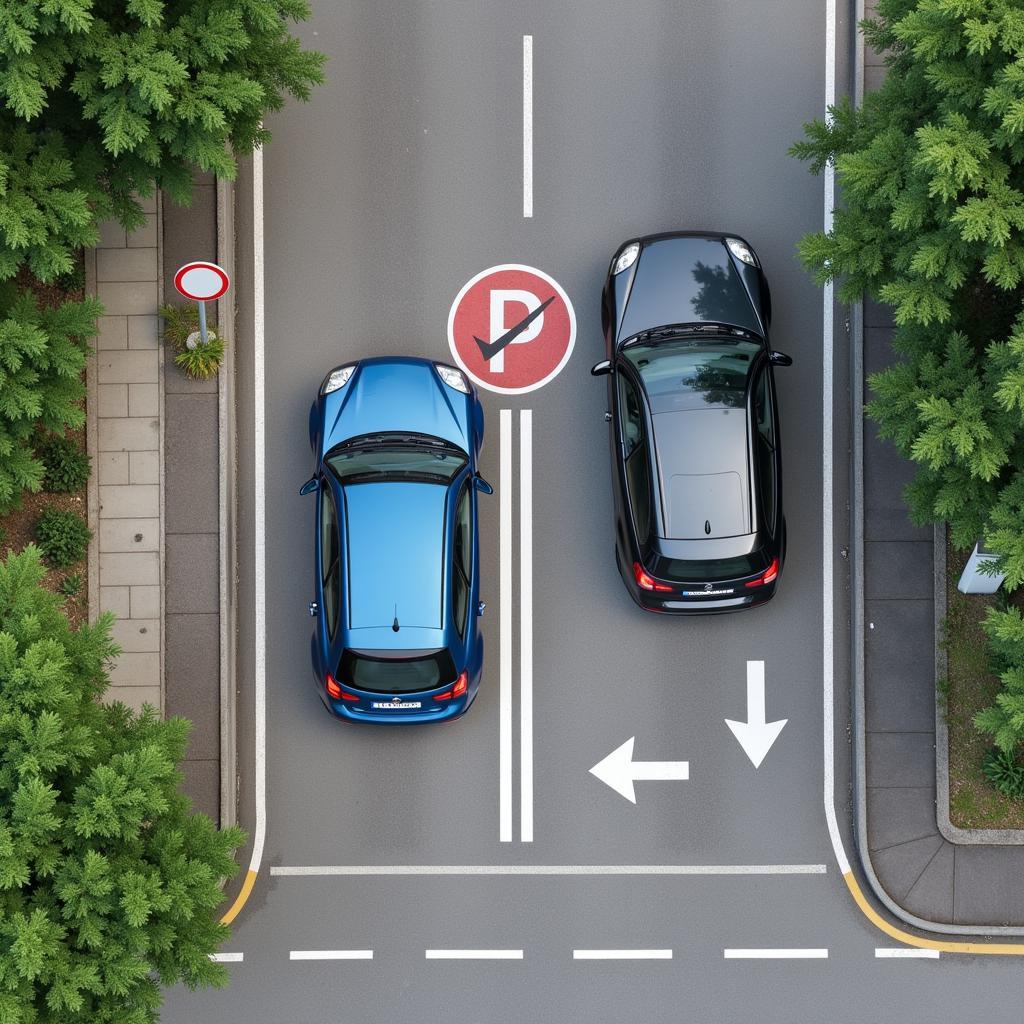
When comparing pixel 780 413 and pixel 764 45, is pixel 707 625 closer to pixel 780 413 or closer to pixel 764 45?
pixel 780 413

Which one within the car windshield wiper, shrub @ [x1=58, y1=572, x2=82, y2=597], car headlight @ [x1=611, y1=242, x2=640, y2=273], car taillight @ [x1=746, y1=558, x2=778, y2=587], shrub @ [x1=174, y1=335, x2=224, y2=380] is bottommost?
shrub @ [x1=58, y1=572, x2=82, y2=597]

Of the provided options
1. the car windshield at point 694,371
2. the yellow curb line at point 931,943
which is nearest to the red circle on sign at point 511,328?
the car windshield at point 694,371

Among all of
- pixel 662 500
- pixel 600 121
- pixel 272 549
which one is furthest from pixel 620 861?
pixel 600 121

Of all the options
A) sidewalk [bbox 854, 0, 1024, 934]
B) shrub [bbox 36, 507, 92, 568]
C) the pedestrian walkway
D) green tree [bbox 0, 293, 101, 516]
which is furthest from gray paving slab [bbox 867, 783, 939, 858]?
green tree [bbox 0, 293, 101, 516]

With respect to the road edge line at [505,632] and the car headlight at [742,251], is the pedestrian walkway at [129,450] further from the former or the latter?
the car headlight at [742,251]

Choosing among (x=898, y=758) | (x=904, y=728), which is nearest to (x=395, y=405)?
(x=904, y=728)

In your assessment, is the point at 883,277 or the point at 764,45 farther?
the point at 764,45

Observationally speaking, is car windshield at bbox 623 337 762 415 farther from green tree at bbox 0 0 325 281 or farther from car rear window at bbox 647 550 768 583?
green tree at bbox 0 0 325 281
